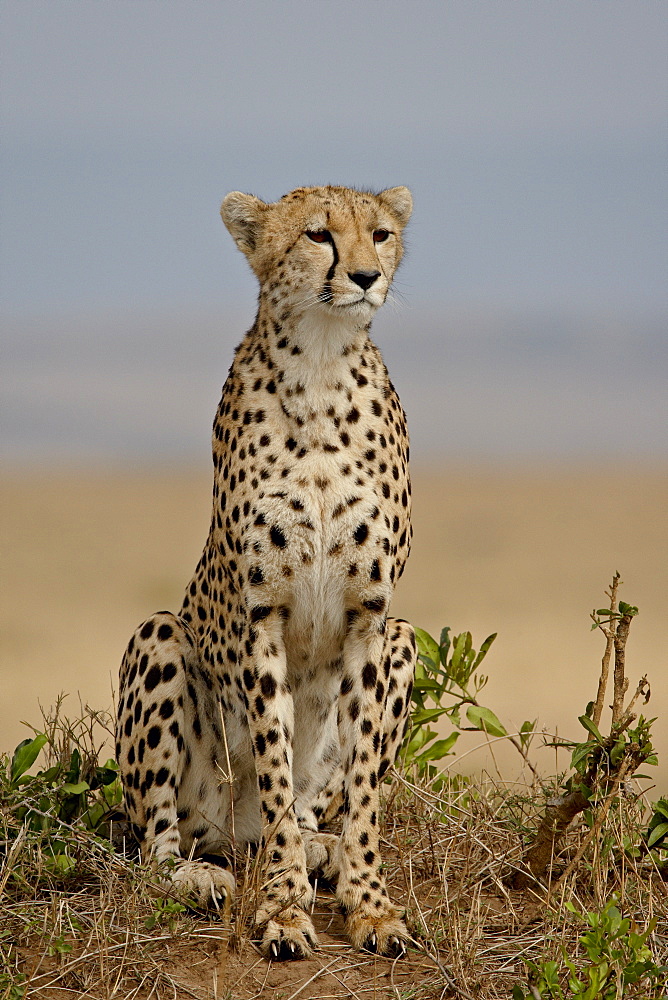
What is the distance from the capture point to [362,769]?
3.55m

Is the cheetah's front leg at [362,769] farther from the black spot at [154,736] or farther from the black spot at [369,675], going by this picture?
the black spot at [154,736]

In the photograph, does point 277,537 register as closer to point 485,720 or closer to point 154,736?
point 154,736

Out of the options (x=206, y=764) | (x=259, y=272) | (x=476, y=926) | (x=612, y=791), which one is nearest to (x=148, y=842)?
(x=206, y=764)

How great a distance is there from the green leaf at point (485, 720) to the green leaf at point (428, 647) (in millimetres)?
283

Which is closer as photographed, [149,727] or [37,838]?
[37,838]

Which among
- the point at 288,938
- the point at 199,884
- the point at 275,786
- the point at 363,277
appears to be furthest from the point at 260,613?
the point at 363,277

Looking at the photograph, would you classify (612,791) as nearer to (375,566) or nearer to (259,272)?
(375,566)

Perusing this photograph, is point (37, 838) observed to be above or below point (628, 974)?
above

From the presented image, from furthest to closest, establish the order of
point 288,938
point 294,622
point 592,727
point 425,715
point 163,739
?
1. point 425,715
2. point 163,739
3. point 294,622
4. point 592,727
5. point 288,938

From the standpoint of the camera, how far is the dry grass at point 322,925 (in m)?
3.06

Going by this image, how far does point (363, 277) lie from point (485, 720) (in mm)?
1615

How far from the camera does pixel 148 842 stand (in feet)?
12.2

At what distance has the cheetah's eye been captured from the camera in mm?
3539

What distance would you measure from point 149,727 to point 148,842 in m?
0.34
